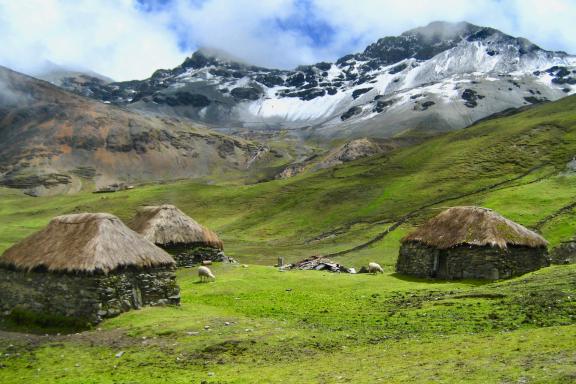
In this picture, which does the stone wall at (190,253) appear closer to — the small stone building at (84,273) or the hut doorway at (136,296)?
the small stone building at (84,273)

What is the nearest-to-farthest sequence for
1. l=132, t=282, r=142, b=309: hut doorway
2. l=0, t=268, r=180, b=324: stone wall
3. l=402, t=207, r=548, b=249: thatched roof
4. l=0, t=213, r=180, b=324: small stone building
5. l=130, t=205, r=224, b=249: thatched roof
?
1. l=0, t=268, r=180, b=324: stone wall
2. l=0, t=213, r=180, b=324: small stone building
3. l=132, t=282, r=142, b=309: hut doorway
4. l=402, t=207, r=548, b=249: thatched roof
5. l=130, t=205, r=224, b=249: thatched roof

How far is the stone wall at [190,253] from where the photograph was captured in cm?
5097

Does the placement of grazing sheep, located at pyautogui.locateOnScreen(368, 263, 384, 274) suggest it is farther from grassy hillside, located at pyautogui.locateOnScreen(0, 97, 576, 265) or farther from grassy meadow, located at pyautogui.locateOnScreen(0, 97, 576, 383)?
grassy hillside, located at pyautogui.locateOnScreen(0, 97, 576, 265)

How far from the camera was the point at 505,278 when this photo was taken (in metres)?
39.7

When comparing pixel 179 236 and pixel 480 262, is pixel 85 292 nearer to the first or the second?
pixel 179 236

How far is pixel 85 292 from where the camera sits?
28.6m

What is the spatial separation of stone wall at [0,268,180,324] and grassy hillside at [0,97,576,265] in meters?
43.8

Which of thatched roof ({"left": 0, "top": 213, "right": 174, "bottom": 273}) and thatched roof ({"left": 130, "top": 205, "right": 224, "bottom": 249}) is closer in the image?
thatched roof ({"left": 0, "top": 213, "right": 174, "bottom": 273})

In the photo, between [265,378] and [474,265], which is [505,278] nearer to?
[474,265]

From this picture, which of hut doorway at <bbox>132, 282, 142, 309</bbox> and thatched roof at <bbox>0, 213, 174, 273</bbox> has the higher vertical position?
thatched roof at <bbox>0, 213, 174, 273</bbox>

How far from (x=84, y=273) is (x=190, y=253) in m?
23.4

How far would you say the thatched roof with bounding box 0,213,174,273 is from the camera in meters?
29.3

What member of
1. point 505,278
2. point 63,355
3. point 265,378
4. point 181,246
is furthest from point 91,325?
point 505,278

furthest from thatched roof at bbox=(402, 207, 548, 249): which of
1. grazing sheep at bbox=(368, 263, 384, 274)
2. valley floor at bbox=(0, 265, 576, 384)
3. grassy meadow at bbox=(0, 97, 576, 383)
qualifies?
valley floor at bbox=(0, 265, 576, 384)
